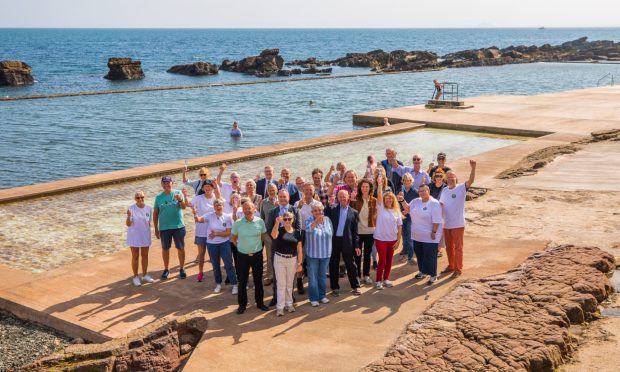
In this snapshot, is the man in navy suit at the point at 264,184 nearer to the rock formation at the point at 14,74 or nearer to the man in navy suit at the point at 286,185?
the man in navy suit at the point at 286,185

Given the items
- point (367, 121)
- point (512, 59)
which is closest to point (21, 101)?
point (367, 121)

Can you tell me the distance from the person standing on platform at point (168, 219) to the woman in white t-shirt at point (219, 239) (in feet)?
1.86

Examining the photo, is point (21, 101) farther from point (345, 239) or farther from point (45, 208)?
point (345, 239)

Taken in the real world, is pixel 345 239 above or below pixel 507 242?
above

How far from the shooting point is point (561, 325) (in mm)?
8211

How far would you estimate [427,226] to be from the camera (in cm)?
1001

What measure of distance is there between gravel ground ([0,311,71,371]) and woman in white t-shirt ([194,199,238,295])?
2.23 metres

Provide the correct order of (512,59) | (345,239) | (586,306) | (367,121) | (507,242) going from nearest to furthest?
(586,306)
(345,239)
(507,242)
(367,121)
(512,59)

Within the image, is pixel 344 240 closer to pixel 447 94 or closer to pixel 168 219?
pixel 168 219

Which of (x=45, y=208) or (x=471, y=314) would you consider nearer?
(x=471, y=314)

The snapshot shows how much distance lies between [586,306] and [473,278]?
1707 millimetres

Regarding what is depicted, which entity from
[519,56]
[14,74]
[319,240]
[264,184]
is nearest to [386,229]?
[319,240]

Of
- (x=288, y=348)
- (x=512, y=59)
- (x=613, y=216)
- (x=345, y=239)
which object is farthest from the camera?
(x=512, y=59)

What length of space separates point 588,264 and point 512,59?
308 ft
